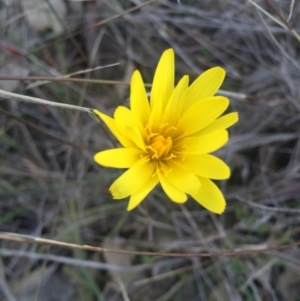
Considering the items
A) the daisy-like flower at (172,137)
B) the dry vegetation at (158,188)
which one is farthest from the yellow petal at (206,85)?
the dry vegetation at (158,188)

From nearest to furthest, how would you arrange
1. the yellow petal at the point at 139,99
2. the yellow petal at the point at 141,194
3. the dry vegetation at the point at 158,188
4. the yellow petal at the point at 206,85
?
the yellow petal at the point at 141,194 < the yellow petal at the point at 139,99 < the yellow petal at the point at 206,85 < the dry vegetation at the point at 158,188

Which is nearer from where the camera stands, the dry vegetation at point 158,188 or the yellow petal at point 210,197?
the yellow petal at point 210,197

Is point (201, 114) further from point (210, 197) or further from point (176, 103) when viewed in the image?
point (210, 197)

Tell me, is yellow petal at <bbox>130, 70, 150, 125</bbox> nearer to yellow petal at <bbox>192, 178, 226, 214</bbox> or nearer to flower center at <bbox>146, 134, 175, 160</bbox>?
flower center at <bbox>146, 134, 175, 160</bbox>

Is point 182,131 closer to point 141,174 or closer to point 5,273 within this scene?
point 141,174

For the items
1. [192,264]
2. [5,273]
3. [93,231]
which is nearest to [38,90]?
[93,231]

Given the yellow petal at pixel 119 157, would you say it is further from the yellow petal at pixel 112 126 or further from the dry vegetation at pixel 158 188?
the dry vegetation at pixel 158 188
